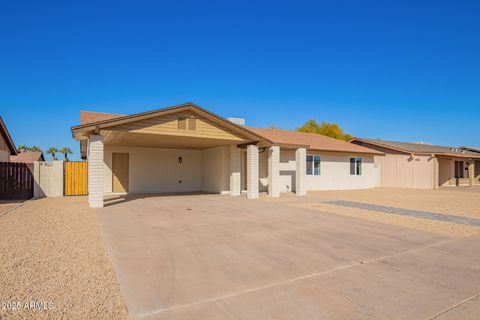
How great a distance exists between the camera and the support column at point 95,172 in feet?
36.8

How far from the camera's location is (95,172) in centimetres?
1125

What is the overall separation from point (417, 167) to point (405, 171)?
3.09 feet

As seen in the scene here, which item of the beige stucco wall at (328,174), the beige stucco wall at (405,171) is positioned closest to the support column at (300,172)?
the beige stucco wall at (328,174)

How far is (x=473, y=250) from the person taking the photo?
233 inches

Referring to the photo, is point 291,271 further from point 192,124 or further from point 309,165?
point 309,165

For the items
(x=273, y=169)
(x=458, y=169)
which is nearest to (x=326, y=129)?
(x=458, y=169)

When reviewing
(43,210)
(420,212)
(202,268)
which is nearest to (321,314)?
(202,268)

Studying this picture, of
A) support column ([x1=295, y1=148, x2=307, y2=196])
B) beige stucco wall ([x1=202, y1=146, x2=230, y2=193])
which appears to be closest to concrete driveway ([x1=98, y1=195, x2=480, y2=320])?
support column ([x1=295, y1=148, x2=307, y2=196])

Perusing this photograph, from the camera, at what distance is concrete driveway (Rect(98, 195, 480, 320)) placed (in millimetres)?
3418

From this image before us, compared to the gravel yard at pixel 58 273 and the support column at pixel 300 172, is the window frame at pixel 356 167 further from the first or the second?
the gravel yard at pixel 58 273

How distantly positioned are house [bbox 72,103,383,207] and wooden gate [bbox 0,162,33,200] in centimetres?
315

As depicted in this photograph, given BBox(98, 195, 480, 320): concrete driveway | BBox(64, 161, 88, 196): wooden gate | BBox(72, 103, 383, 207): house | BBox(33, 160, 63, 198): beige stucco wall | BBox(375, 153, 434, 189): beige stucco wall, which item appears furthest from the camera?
BBox(375, 153, 434, 189): beige stucco wall

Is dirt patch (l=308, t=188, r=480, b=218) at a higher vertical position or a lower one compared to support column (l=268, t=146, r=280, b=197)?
lower

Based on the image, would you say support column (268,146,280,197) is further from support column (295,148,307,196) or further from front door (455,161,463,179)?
front door (455,161,463,179)
